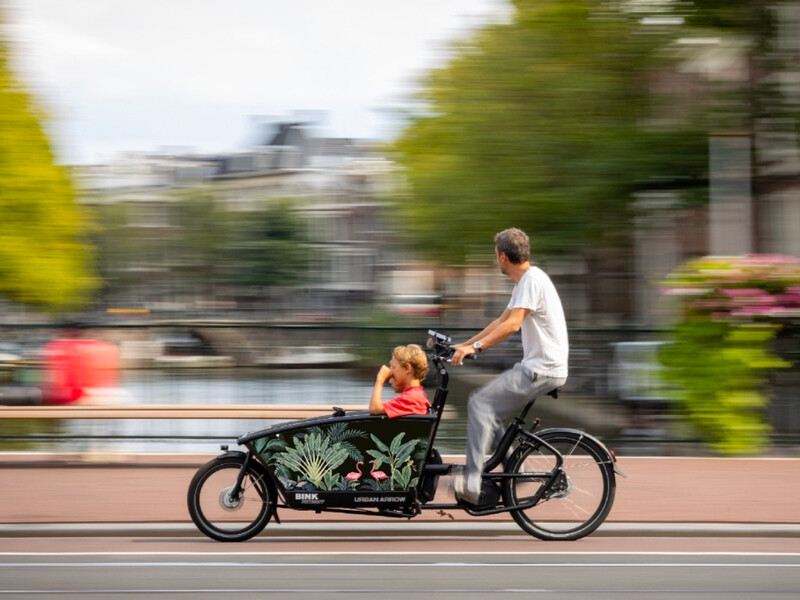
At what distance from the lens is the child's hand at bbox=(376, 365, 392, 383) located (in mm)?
6293

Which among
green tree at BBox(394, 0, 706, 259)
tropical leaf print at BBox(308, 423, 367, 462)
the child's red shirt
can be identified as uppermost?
green tree at BBox(394, 0, 706, 259)

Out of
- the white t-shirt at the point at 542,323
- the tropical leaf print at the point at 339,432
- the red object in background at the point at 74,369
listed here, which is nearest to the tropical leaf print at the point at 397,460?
the tropical leaf print at the point at 339,432

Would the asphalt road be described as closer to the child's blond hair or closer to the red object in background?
the child's blond hair

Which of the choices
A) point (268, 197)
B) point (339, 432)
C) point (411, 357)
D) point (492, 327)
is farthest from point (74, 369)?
point (268, 197)

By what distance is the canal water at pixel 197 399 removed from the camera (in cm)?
1128

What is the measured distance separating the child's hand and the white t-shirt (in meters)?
0.79

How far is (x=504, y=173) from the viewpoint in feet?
46.0

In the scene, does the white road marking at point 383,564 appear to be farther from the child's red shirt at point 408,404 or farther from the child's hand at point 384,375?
the child's hand at point 384,375

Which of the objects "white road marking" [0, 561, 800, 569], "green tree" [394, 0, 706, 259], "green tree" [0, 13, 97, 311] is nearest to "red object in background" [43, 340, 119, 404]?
"green tree" [0, 13, 97, 311]

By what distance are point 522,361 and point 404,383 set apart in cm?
70

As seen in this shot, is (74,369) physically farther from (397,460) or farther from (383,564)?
(383,564)

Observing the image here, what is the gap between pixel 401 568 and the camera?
5859 millimetres

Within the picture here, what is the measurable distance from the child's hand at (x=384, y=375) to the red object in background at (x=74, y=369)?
5.91 meters

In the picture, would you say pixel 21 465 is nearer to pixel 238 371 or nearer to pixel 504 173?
pixel 238 371
